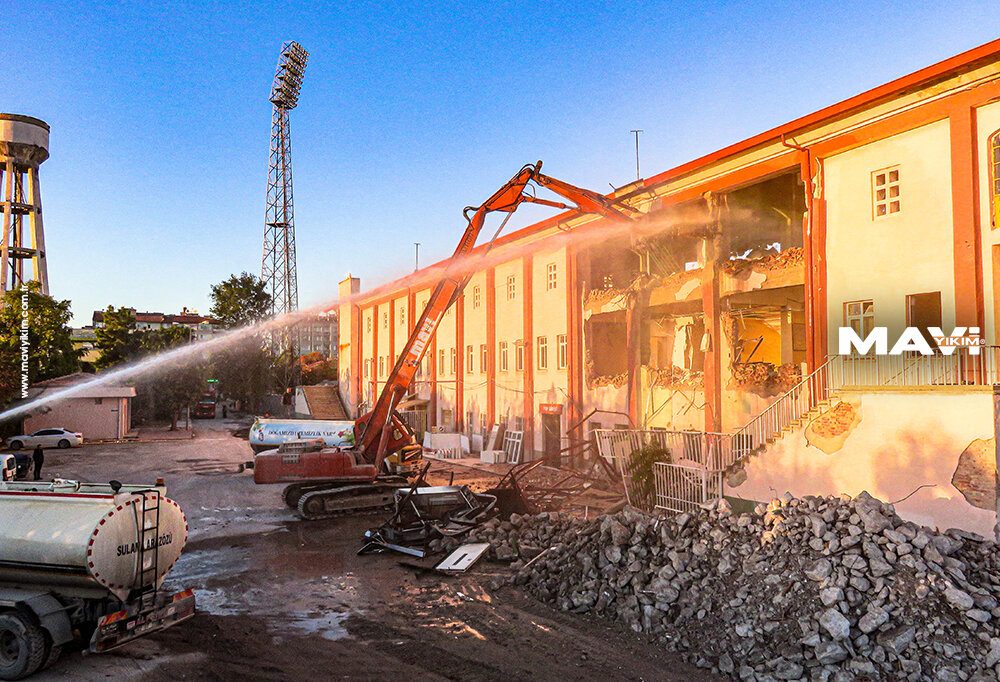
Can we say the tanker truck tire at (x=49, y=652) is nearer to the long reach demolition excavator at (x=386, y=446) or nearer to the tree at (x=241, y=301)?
the long reach demolition excavator at (x=386, y=446)

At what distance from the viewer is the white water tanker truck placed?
781cm

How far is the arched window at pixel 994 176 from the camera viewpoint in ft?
41.6

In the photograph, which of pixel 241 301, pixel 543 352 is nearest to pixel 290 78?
pixel 241 301

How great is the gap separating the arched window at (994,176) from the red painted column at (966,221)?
24 cm

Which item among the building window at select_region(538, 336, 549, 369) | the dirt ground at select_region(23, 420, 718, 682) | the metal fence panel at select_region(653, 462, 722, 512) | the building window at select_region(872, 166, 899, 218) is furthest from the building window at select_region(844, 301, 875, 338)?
the building window at select_region(538, 336, 549, 369)

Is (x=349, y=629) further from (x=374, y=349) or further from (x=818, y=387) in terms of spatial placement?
(x=374, y=349)

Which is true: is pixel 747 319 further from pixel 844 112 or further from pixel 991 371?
pixel 991 371

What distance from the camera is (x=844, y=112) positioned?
15250 millimetres

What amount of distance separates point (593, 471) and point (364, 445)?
7478 mm

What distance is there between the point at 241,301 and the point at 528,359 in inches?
A: 1707

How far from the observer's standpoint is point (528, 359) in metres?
28.5

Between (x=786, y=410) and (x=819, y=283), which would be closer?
(x=786, y=410)

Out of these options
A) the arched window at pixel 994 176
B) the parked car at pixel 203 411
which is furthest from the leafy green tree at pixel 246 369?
the arched window at pixel 994 176

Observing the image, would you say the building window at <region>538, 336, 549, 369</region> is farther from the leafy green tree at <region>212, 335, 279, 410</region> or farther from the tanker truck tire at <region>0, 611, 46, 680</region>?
the leafy green tree at <region>212, 335, 279, 410</region>
